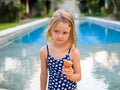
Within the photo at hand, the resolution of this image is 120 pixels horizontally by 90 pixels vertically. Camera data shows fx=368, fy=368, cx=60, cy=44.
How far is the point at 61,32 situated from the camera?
272 cm

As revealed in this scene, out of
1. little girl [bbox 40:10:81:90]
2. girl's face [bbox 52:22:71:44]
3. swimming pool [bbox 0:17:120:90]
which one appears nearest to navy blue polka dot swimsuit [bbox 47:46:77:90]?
little girl [bbox 40:10:81:90]

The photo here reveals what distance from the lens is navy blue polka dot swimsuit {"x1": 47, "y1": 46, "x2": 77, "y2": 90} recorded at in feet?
A: 9.09

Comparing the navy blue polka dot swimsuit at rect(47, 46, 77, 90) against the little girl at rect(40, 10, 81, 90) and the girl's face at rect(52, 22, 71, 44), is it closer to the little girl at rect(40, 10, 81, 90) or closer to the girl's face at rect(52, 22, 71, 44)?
the little girl at rect(40, 10, 81, 90)

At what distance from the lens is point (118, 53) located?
36.2 ft

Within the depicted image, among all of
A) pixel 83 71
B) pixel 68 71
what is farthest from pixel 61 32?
pixel 83 71

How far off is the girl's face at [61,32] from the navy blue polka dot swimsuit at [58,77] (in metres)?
0.13

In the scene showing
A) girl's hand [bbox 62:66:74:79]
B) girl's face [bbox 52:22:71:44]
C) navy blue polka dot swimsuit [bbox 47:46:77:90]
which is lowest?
navy blue polka dot swimsuit [bbox 47:46:77:90]

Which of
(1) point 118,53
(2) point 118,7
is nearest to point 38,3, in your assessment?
(2) point 118,7

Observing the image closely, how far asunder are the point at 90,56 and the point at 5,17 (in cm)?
1991

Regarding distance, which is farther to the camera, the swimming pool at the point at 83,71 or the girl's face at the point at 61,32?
the swimming pool at the point at 83,71

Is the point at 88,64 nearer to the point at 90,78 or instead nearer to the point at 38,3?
the point at 90,78

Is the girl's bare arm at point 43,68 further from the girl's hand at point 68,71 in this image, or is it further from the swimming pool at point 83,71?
the swimming pool at point 83,71

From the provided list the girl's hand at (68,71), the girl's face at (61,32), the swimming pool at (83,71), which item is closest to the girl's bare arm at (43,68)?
the girl's face at (61,32)

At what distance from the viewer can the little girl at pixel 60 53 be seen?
8.86ft
